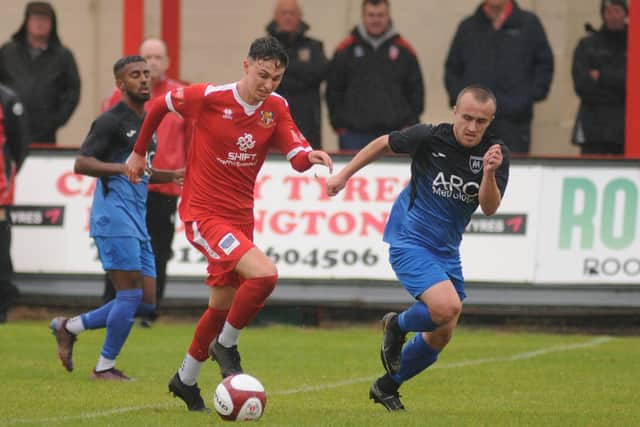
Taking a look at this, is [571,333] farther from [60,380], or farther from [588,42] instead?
[60,380]

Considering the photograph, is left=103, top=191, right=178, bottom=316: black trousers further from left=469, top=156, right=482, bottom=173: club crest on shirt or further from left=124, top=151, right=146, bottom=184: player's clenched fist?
left=469, top=156, right=482, bottom=173: club crest on shirt

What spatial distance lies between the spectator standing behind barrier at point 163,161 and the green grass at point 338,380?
828 mm

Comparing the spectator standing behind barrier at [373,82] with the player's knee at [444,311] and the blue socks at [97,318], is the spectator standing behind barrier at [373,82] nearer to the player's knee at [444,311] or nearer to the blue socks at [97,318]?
the blue socks at [97,318]

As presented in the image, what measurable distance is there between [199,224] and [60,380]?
7.35 ft

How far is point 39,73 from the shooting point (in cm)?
1510

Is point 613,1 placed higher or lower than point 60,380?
higher

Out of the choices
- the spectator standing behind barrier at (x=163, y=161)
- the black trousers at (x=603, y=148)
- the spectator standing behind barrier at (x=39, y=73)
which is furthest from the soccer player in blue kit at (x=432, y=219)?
the spectator standing behind barrier at (x=39, y=73)

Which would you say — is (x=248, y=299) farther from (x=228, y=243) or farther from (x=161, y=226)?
(x=161, y=226)

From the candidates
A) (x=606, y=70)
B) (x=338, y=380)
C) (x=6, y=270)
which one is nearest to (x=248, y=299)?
(x=338, y=380)

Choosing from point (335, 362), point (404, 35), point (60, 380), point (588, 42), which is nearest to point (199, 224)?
point (60, 380)

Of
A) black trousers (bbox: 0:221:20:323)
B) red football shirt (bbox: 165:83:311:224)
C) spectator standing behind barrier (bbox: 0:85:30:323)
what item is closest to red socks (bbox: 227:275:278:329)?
red football shirt (bbox: 165:83:311:224)

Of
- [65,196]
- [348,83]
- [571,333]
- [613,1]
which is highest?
[613,1]

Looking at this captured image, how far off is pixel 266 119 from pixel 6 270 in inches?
226

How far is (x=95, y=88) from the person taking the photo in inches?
727
